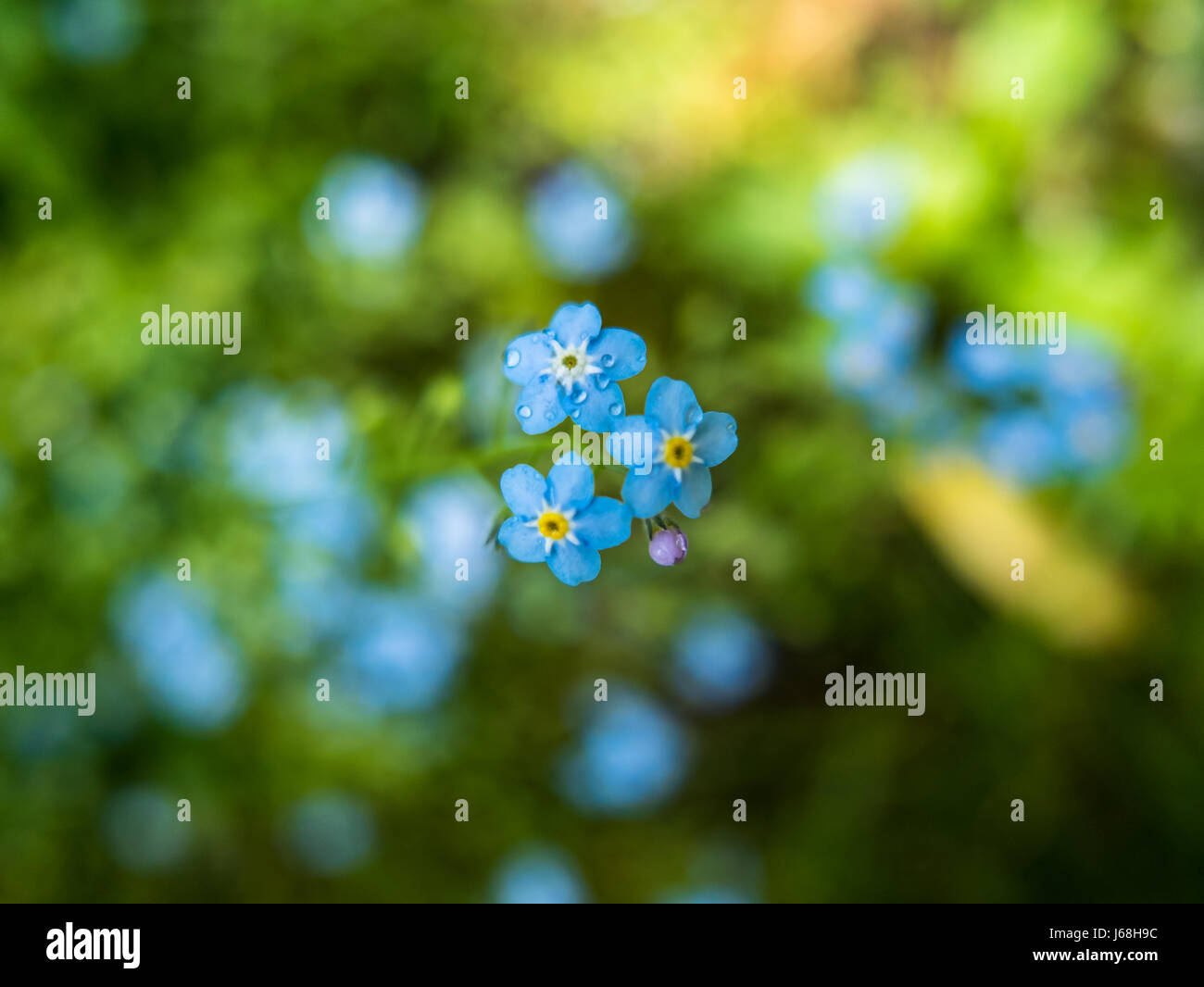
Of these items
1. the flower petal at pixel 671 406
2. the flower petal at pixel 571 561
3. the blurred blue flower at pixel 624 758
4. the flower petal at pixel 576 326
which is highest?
the flower petal at pixel 576 326

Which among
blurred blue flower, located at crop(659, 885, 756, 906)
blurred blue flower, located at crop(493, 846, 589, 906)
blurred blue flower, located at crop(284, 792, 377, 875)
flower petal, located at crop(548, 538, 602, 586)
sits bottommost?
blurred blue flower, located at crop(659, 885, 756, 906)

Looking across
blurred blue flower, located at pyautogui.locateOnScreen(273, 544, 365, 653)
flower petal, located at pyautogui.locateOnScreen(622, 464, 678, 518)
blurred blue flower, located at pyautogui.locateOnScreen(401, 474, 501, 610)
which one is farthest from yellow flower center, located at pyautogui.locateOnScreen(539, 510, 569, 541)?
blurred blue flower, located at pyautogui.locateOnScreen(273, 544, 365, 653)

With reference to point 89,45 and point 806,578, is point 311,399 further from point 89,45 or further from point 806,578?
point 806,578

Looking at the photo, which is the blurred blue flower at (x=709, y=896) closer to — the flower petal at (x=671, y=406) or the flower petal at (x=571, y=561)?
the flower petal at (x=571, y=561)

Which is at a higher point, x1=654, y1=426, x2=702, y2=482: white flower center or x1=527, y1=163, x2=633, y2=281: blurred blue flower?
x1=527, y1=163, x2=633, y2=281: blurred blue flower

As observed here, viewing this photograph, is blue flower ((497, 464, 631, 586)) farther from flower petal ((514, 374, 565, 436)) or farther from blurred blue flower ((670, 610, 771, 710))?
blurred blue flower ((670, 610, 771, 710))

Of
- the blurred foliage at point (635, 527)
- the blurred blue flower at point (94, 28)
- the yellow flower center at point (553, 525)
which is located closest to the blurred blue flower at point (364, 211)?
the blurred foliage at point (635, 527)

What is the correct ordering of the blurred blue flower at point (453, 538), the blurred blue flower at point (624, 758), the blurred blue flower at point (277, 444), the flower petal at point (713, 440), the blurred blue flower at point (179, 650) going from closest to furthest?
1. the flower petal at point (713, 440)
2. the blurred blue flower at point (277, 444)
3. the blurred blue flower at point (453, 538)
4. the blurred blue flower at point (179, 650)
5. the blurred blue flower at point (624, 758)
